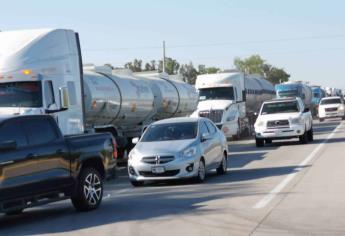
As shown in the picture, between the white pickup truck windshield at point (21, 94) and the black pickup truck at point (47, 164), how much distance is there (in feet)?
13.0

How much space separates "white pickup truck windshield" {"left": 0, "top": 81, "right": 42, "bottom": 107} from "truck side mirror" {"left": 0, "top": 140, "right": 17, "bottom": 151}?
595 cm

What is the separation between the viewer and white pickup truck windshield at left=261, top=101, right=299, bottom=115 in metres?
30.8

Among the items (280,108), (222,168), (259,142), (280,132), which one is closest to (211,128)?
(222,168)

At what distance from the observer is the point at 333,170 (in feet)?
60.4

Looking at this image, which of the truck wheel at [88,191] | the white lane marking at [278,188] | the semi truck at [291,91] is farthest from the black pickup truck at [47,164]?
the semi truck at [291,91]

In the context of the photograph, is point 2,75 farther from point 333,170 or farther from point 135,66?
point 135,66

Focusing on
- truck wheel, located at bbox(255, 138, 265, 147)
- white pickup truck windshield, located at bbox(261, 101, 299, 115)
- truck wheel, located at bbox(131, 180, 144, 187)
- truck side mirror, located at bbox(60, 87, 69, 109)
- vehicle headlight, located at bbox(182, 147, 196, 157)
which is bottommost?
truck wheel, located at bbox(255, 138, 265, 147)

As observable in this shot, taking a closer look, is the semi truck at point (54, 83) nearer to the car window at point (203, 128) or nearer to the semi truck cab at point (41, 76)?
the semi truck cab at point (41, 76)

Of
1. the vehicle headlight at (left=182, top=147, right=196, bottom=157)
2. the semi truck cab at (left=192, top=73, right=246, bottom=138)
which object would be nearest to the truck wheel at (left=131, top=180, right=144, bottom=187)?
the vehicle headlight at (left=182, top=147, right=196, bottom=157)

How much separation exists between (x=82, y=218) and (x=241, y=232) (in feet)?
10.8

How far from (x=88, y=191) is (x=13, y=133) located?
2.04 metres

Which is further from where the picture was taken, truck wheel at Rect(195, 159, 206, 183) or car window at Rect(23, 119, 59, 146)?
truck wheel at Rect(195, 159, 206, 183)

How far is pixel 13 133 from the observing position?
11594mm

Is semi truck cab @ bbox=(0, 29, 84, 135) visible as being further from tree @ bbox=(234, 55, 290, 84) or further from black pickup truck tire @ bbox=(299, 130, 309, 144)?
tree @ bbox=(234, 55, 290, 84)
